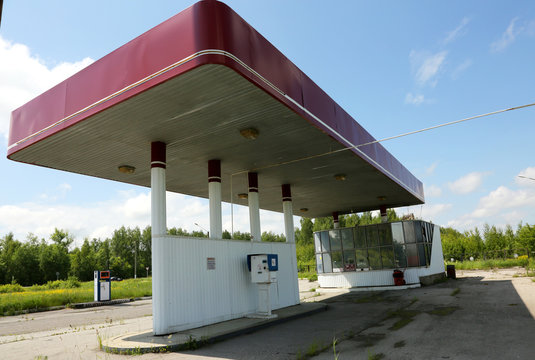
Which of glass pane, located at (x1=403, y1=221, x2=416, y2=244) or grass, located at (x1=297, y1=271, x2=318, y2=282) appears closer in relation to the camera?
glass pane, located at (x1=403, y1=221, x2=416, y2=244)

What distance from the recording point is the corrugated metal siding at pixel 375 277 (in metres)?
22.3

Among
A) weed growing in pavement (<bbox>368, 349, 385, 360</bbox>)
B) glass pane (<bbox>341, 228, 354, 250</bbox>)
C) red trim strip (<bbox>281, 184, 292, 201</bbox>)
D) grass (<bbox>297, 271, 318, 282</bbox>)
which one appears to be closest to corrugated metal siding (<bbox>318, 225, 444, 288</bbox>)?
glass pane (<bbox>341, 228, 354, 250</bbox>)

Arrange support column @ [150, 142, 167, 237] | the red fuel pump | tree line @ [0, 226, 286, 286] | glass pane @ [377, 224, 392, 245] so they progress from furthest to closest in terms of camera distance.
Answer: tree line @ [0, 226, 286, 286]
glass pane @ [377, 224, 392, 245]
the red fuel pump
support column @ [150, 142, 167, 237]

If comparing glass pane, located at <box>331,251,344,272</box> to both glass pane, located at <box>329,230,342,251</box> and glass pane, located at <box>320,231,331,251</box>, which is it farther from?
glass pane, located at <box>320,231,331,251</box>

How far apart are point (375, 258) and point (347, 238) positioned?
2239mm

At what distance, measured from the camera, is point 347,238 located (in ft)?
81.5

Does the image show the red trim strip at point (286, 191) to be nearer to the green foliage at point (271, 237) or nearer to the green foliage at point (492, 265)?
the green foliage at point (492, 265)

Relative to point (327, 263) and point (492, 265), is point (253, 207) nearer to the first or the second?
point (327, 263)

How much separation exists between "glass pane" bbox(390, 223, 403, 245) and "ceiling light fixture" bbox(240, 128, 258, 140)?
15.7 metres

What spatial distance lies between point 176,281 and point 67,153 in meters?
4.93

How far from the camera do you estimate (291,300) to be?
15.7 meters

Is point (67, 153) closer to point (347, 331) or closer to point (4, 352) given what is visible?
point (4, 352)

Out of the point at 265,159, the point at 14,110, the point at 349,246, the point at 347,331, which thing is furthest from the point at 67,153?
the point at 349,246

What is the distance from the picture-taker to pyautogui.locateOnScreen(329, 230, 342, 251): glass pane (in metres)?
25.1
